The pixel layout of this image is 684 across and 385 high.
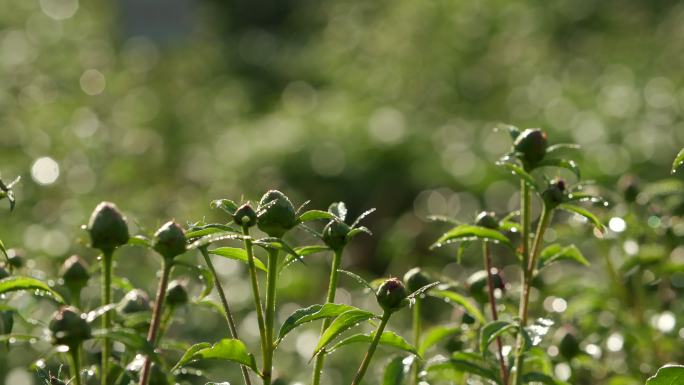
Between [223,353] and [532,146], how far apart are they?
0.44m

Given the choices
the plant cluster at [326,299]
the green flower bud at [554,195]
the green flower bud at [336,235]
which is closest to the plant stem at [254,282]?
the plant cluster at [326,299]

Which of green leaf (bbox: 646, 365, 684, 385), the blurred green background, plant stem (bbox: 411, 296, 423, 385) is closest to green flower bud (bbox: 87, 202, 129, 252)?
plant stem (bbox: 411, 296, 423, 385)

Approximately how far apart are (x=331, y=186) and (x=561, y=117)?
1131mm

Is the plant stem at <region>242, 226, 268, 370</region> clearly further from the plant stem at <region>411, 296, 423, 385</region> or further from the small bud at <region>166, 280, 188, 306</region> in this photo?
the plant stem at <region>411, 296, 423, 385</region>

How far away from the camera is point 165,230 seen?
1.10 meters

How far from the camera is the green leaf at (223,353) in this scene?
1105 mm

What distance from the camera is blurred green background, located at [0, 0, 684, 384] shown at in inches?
161

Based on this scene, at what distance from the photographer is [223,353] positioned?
1.12 metres

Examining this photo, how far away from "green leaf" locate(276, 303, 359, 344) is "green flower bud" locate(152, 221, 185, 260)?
0.47 feet

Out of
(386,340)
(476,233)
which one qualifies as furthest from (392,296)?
(476,233)

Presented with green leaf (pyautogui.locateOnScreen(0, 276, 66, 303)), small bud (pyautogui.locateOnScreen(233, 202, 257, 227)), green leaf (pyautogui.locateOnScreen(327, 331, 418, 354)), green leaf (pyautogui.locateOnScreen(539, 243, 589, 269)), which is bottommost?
green leaf (pyautogui.locateOnScreen(539, 243, 589, 269))

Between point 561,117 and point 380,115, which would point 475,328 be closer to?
point 561,117

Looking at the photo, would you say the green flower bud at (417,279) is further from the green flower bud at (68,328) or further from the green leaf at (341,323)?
the green flower bud at (68,328)

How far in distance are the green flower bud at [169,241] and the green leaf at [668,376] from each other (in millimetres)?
544
